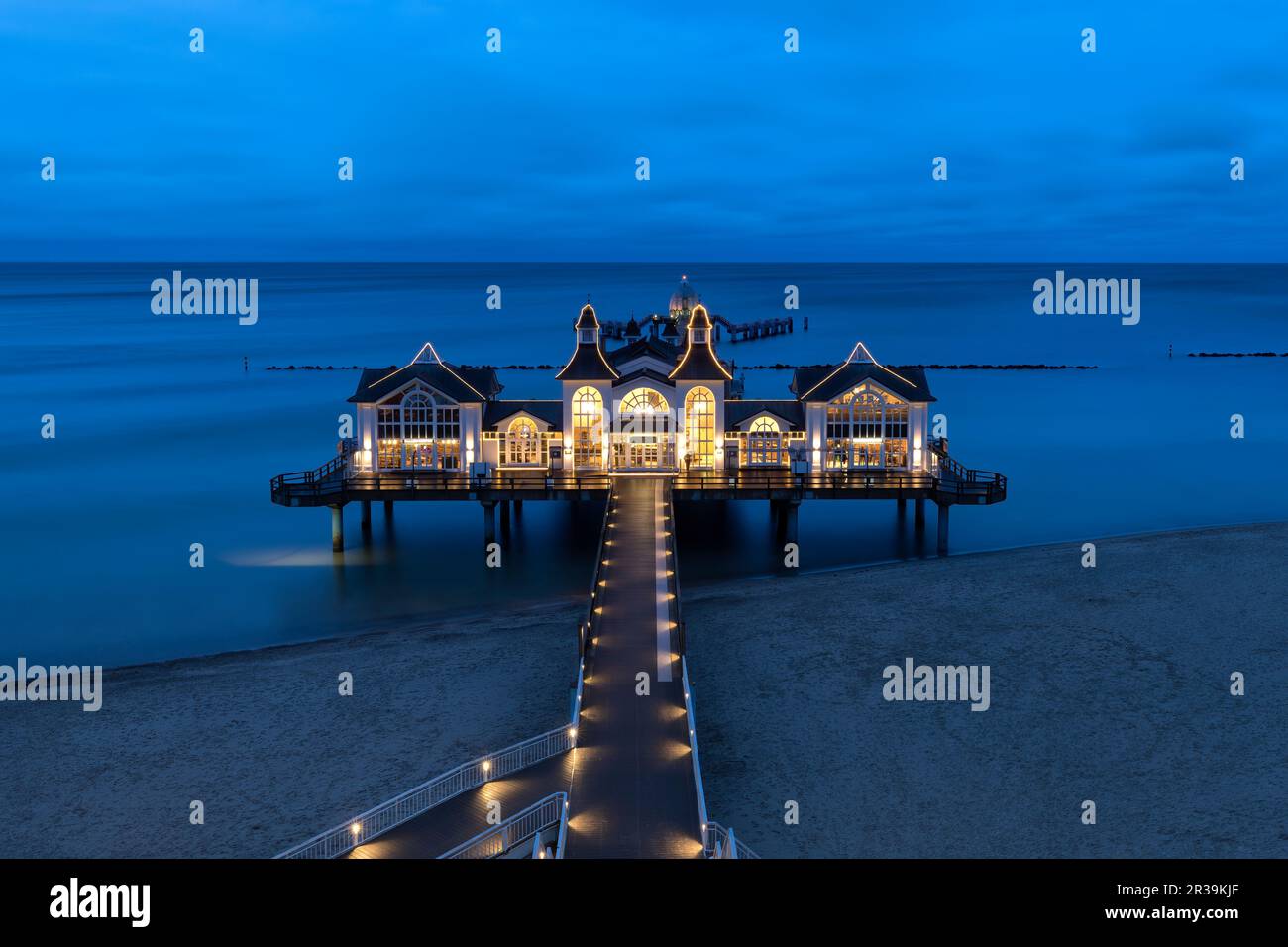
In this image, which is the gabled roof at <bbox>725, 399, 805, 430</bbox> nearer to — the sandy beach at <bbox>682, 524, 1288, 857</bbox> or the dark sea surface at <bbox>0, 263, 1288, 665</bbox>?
the dark sea surface at <bbox>0, 263, 1288, 665</bbox>

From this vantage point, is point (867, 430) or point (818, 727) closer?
point (818, 727)

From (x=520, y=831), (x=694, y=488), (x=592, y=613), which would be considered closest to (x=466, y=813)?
(x=520, y=831)

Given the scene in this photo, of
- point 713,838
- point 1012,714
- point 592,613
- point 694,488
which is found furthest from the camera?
point 694,488

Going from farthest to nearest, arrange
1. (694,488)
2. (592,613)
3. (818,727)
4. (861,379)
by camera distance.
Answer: (861,379) → (694,488) → (592,613) → (818,727)

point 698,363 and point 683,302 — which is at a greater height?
point 683,302

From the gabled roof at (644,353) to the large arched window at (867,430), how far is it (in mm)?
7131

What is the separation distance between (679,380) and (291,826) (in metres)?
25.5

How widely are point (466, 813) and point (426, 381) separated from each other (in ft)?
83.7

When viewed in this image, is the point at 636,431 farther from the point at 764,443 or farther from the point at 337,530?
the point at 337,530

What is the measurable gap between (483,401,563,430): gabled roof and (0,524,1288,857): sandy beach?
36.0ft

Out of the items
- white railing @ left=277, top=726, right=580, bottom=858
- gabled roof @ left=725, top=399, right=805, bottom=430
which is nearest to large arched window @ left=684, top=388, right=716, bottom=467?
gabled roof @ left=725, top=399, right=805, bottom=430

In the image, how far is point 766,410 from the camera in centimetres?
4131
